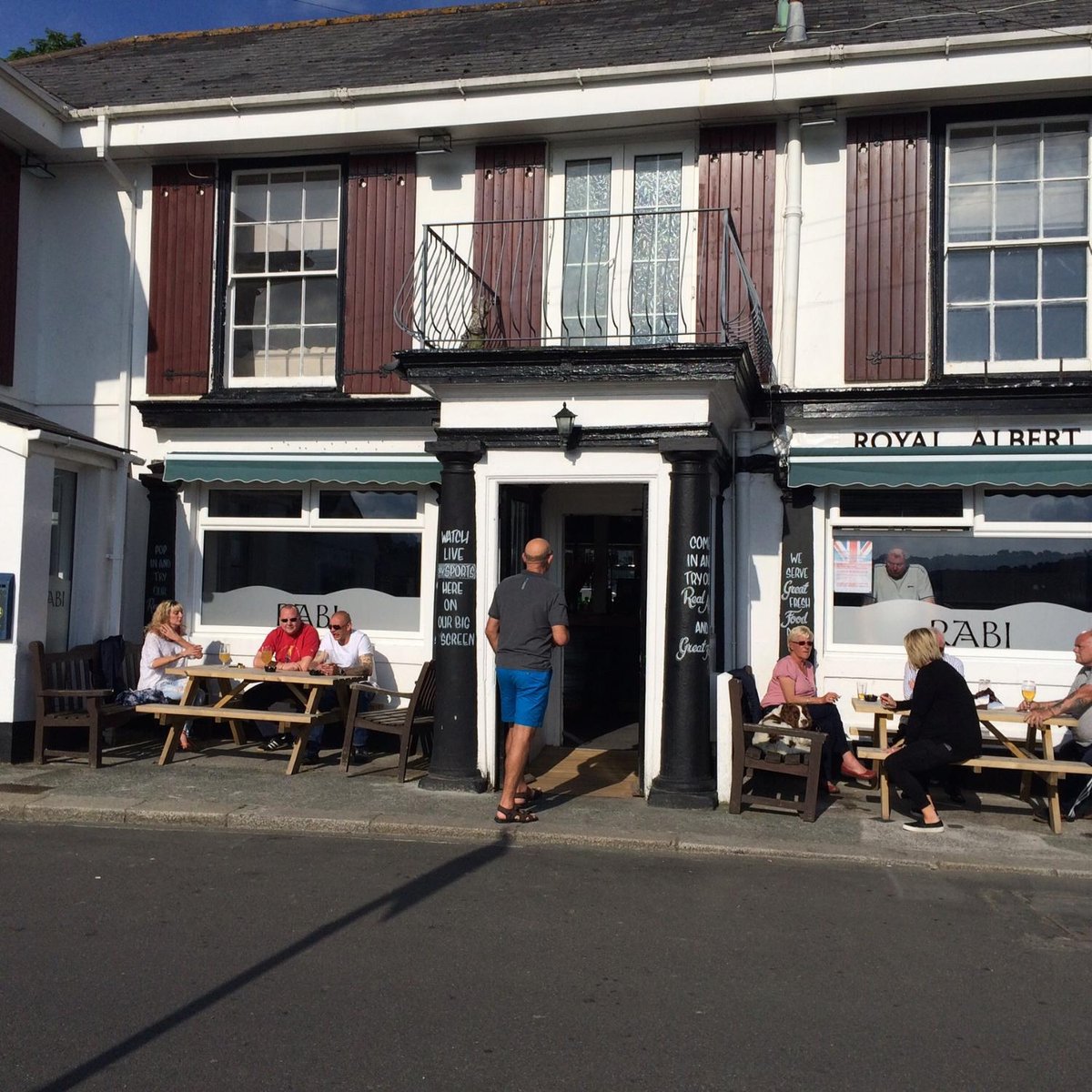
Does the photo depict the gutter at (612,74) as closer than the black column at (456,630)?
No

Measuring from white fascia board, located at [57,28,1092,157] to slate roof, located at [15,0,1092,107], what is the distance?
1.21ft

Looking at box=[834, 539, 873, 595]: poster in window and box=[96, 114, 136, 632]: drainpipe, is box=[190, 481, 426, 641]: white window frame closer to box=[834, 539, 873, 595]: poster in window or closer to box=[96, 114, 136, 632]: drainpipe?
box=[96, 114, 136, 632]: drainpipe

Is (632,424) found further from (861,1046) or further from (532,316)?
(861,1046)

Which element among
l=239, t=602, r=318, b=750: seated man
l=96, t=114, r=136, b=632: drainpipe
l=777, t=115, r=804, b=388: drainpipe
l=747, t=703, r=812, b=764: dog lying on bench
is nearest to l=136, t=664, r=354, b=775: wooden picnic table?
l=239, t=602, r=318, b=750: seated man

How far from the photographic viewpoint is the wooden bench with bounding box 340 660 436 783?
8188mm

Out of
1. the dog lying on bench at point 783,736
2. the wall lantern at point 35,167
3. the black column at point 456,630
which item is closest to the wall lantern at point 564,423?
the black column at point 456,630

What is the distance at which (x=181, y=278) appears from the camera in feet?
33.7

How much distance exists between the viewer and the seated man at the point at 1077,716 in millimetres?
7477

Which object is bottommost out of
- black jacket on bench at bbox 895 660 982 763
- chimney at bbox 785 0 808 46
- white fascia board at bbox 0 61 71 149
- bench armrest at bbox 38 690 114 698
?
bench armrest at bbox 38 690 114 698

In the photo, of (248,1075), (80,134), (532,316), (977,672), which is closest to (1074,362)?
(977,672)

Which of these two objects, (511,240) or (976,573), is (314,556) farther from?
(976,573)

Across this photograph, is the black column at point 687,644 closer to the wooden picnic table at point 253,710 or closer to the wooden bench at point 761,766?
the wooden bench at point 761,766

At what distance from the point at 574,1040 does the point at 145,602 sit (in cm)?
757

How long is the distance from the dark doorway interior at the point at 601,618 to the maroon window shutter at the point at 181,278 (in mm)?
4034
